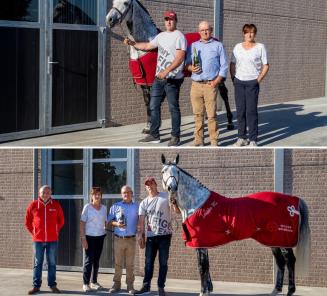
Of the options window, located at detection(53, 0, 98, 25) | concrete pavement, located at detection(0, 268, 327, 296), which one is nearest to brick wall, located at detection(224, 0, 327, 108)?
window, located at detection(53, 0, 98, 25)

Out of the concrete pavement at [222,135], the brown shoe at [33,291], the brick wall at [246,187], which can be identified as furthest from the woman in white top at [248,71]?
the brown shoe at [33,291]

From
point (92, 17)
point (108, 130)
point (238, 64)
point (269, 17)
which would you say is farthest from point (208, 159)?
point (269, 17)

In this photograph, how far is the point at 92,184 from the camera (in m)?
12.6

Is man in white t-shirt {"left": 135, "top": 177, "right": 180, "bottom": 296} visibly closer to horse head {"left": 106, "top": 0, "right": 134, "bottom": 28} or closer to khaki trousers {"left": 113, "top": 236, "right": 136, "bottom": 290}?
khaki trousers {"left": 113, "top": 236, "right": 136, "bottom": 290}

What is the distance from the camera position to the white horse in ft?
27.0

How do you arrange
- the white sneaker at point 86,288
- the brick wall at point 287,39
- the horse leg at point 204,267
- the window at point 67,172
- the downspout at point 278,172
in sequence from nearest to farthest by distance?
1. the horse leg at point 204,267
2. the white sneaker at point 86,288
3. the downspout at point 278,172
4. the window at point 67,172
5. the brick wall at point 287,39

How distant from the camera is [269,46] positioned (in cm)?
1841

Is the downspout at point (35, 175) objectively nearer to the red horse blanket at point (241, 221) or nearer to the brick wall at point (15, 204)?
the brick wall at point (15, 204)

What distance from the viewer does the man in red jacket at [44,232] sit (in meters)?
9.63

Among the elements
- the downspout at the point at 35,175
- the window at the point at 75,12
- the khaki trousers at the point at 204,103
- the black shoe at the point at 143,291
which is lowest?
the black shoe at the point at 143,291

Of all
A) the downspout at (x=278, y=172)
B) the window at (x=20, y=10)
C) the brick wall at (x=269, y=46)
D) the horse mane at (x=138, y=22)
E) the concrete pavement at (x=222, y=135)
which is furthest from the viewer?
the brick wall at (x=269, y=46)

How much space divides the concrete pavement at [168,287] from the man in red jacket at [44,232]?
25cm

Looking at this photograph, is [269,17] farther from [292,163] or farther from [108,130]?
[292,163]

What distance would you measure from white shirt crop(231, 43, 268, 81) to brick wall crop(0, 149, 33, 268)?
14.5ft
